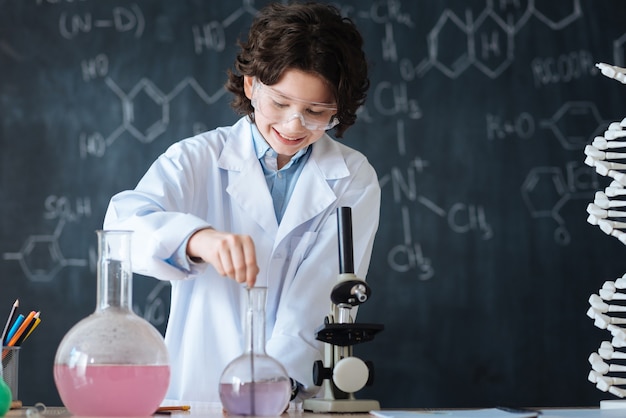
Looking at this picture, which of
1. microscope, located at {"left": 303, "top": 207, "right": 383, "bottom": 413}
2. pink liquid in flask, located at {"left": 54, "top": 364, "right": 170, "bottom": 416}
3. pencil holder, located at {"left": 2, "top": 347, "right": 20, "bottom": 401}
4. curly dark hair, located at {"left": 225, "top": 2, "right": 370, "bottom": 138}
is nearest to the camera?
pink liquid in flask, located at {"left": 54, "top": 364, "right": 170, "bottom": 416}

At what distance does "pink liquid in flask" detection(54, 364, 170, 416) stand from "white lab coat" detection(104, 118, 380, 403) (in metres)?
0.55

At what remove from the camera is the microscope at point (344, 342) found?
1.37 m

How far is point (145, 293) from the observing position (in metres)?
3.35

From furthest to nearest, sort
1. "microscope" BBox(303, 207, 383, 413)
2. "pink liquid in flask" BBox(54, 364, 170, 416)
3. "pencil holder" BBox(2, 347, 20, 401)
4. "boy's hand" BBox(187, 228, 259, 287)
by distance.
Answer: "pencil holder" BBox(2, 347, 20, 401), "microscope" BBox(303, 207, 383, 413), "boy's hand" BBox(187, 228, 259, 287), "pink liquid in flask" BBox(54, 364, 170, 416)

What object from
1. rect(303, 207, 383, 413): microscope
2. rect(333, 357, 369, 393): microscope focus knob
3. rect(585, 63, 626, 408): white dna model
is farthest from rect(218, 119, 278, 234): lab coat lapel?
rect(585, 63, 626, 408): white dna model

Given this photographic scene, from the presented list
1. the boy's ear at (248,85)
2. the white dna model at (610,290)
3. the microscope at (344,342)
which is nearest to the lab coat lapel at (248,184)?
the boy's ear at (248,85)

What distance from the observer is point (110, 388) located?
1.09 metres

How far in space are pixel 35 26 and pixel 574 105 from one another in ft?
7.43

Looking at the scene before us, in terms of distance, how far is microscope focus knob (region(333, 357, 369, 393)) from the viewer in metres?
1.37

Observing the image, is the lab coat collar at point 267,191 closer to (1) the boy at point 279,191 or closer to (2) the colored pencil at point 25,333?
(1) the boy at point 279,191

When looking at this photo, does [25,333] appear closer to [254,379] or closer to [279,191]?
[279,191]

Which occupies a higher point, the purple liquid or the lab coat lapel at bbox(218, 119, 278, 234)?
the lab coat lapel at bbox(218, 119, 278, 234)

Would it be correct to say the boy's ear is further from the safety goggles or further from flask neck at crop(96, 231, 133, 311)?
flask neck at crop(96, 231, 133, 311)

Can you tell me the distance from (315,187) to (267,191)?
4.4 inches
